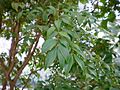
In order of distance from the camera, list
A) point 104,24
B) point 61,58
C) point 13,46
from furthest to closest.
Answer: point 13,46 < point 104,24 < point 61,58

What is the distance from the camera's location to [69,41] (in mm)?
657

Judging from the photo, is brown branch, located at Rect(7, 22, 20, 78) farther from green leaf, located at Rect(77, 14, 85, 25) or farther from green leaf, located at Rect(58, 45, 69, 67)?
green leaf, located at Rect(58, 45, 69, 67)

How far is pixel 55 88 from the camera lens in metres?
0.86

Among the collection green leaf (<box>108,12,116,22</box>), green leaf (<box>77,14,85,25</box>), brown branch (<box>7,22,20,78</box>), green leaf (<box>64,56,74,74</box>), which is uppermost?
green leaf (<box>77,14,85,25</box>)

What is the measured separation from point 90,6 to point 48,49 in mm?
854

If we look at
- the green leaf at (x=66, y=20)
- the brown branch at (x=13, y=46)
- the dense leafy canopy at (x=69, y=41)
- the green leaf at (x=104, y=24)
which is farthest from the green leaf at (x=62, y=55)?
the brown branch at (x=13, y=46)

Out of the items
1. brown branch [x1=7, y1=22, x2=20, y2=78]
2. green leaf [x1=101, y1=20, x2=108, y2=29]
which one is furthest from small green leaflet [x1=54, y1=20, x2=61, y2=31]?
brown branch [x1=7, y1=22, x2=20, y2=78]

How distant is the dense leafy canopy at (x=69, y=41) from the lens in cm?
65

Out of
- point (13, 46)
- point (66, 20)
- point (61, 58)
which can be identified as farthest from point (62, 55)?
point (13, 46)

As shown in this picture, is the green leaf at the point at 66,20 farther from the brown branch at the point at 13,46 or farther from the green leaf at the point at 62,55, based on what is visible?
the brown branch at the point at 13,46

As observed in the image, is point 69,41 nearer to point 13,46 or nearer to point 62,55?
point 62,55

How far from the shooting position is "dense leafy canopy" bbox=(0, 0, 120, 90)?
65 cm

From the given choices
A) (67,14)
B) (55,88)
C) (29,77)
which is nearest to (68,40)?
(67,14)

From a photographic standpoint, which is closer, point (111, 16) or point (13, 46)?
point (111, 16)
